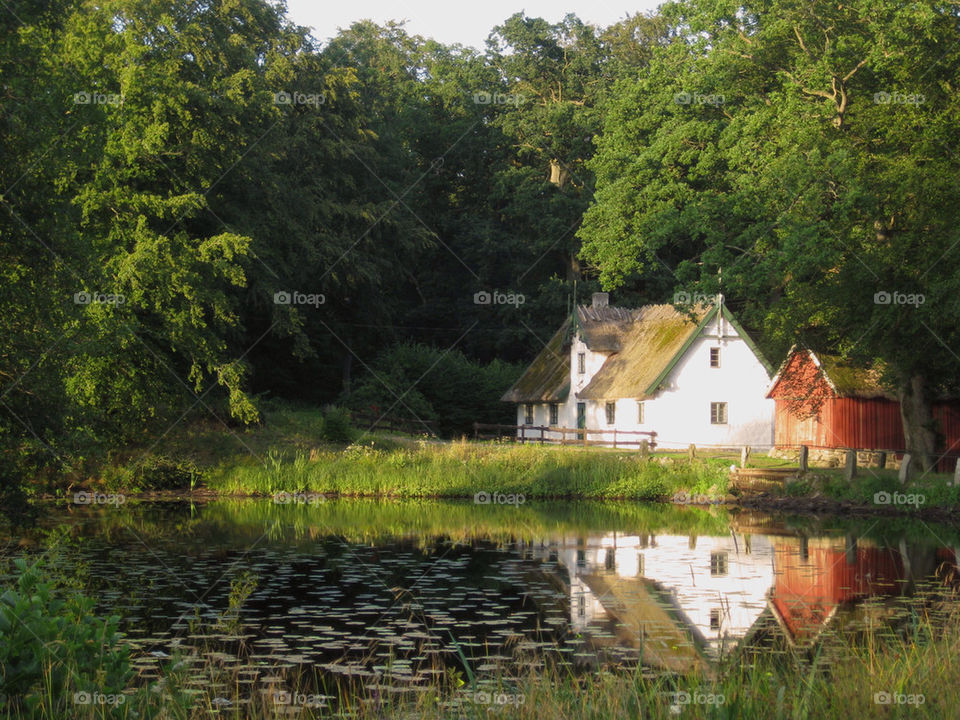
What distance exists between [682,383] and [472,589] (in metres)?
29.9

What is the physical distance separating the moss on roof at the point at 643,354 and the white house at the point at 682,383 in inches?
2.2

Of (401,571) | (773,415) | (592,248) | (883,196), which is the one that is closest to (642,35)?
(592,248)

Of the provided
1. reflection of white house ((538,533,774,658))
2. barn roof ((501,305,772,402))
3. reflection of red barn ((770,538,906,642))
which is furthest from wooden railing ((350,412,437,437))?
reflection of red barn ((770,538,906,642))

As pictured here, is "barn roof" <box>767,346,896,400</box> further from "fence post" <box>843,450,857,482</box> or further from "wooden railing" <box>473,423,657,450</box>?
"fence post" <box>843,450,857,482</box>

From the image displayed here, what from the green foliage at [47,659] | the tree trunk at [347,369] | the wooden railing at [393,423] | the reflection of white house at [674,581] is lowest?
the reflection of white house at [674,581]

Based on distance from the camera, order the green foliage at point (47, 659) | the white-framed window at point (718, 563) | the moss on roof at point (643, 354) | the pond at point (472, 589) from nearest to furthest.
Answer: the green foliage at point (47, 659)
the pond at point (472, 589)
the white-framed window at point (718, 563)
the moss on roof at point (643, 354)

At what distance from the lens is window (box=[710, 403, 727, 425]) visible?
4600 centimetres

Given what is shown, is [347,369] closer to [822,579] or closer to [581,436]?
[581,436]

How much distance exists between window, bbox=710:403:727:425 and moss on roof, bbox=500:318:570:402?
29.2 feet

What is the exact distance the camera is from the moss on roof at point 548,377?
5347 cm

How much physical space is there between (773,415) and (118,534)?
29570 mm

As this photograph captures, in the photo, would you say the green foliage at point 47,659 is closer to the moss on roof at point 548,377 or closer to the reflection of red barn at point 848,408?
the reflection of red barn at point 848,408

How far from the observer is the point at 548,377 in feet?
181

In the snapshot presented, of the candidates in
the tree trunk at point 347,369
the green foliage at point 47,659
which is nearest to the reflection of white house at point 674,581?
the green foliage at point 47,659
